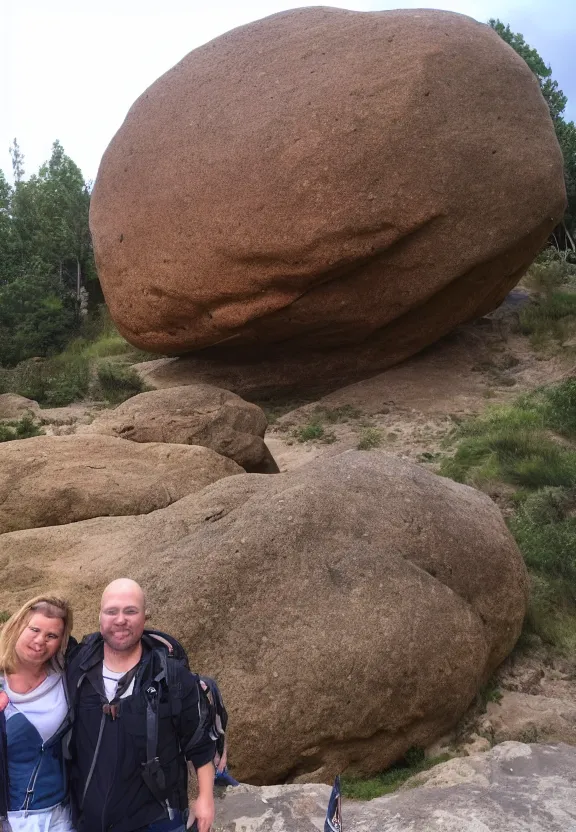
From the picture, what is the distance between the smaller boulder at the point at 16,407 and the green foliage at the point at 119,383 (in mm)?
914

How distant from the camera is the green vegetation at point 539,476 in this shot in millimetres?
4492

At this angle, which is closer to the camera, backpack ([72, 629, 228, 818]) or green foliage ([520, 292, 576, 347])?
backpack ([72, 629, 228, 818])

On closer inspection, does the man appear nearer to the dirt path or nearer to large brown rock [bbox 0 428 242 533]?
large brown rock [bbox 0 428 242 533]

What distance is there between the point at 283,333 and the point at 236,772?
6244mm

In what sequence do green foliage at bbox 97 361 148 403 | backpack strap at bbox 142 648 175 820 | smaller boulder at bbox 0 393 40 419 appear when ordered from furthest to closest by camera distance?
green foliage at bbox 97 361 148 403, smaller boulder at bbox 0 393 40 419, backpack strap at bbox 142 648 175 820

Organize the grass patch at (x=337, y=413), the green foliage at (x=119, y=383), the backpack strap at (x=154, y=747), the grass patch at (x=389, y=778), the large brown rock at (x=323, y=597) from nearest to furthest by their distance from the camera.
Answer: the backpack strap at (x=154, y=747)
the grass patch at (x=389, y=778)
the large brown rock at (x=323, y=597)
the grass patch at (x=337, y=413)
the green foliage at (x=119, y=383)

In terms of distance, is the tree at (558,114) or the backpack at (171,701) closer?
the backpack at (171,701)

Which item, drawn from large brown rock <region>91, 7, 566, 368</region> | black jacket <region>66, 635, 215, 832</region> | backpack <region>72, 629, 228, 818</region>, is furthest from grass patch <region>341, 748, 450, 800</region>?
large brown rock <region>91, 7, 566, 368</region>

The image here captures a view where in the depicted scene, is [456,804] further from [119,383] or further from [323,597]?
[119,383]

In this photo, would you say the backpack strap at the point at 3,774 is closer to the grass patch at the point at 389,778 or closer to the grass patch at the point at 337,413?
the grass patch at the point at 389,778

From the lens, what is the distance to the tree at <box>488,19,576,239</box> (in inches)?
606

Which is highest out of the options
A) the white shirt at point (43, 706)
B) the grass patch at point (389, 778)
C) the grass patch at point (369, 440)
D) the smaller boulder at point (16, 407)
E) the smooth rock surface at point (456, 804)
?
the smaller boulder at point (16, 407)

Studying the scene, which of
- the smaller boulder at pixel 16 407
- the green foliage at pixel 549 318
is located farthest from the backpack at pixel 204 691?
the green foliage at pixel 549 318

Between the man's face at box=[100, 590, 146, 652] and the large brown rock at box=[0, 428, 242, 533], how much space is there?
3.14 metres
